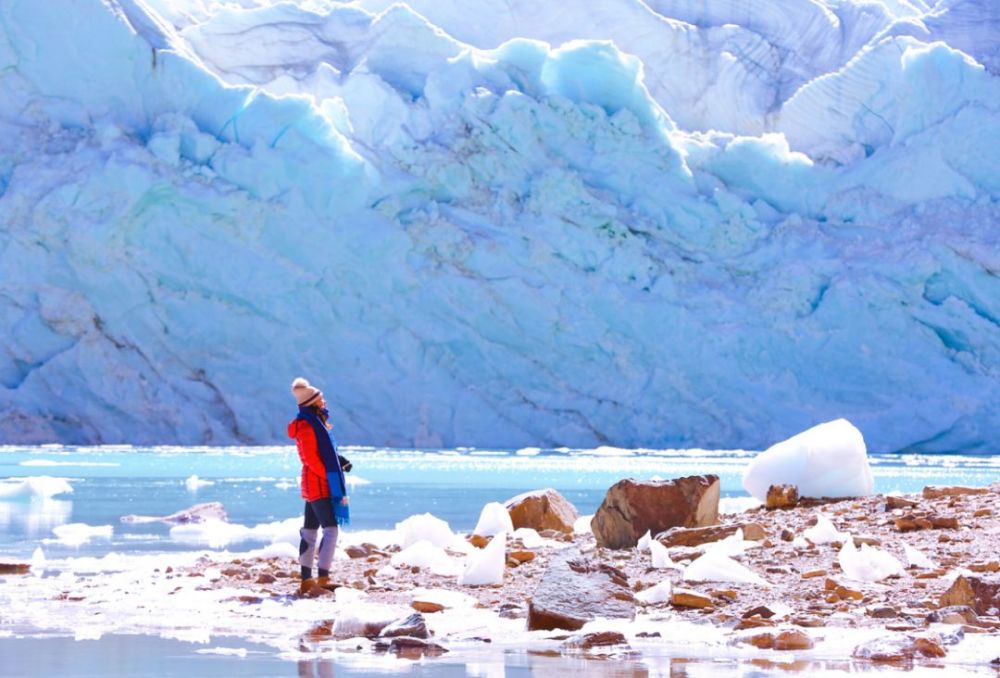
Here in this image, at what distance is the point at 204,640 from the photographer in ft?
11.2

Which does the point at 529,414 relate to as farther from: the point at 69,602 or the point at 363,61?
the point at 69,602

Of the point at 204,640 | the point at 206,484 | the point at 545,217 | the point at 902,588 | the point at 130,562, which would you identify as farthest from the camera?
the point at 545,217

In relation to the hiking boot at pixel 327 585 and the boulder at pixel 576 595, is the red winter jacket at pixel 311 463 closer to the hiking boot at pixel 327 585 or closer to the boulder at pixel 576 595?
the hiking boot at pixel 327 585

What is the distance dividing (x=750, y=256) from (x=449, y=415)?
4.22 meters

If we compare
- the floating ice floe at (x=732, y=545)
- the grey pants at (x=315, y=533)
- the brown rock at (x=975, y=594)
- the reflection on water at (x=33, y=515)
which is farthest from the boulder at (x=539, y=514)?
the brown rock at (x=975, y=594)

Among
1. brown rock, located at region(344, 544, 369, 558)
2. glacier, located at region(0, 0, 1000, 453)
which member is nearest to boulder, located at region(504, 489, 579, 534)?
brown rock, located at region(344, 544, 369, 558)

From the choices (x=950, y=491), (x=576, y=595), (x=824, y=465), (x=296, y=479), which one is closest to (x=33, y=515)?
(x=824, y=465)

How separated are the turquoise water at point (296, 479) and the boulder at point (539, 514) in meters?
0.81

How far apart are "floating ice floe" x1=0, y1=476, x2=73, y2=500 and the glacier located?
7.37m

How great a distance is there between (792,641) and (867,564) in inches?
39.6

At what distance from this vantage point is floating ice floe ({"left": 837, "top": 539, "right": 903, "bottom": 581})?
418cm

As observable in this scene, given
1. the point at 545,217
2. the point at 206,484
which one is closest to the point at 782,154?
the point at 545,217

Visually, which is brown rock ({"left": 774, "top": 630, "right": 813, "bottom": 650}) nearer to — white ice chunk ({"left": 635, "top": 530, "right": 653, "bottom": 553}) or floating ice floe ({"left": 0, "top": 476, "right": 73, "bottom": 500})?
white ice chunk ({"left": 635, "top": 530, "right": 653, "bottom": 553})

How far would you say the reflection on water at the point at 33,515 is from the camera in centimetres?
690
